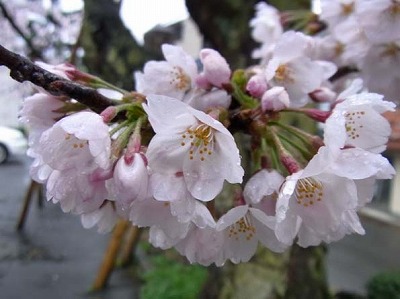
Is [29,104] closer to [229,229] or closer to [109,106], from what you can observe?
[109,106]

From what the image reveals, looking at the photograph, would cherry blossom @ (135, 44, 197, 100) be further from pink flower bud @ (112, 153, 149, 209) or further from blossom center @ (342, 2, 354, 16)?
blossom center @ (342, 2, 354, 16)

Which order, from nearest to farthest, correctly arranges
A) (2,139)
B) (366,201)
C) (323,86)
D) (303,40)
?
(366,201) → (303,40) → (323,86) → (2,139)

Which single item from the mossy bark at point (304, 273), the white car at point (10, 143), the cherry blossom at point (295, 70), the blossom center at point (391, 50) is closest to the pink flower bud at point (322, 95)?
the cherry blossom at point (295, 70)

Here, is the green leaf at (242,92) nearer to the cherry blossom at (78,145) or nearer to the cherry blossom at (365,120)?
the cherry blossom at (365,120)

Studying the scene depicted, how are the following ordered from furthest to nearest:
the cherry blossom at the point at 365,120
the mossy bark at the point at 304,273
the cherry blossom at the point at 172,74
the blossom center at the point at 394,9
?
the mossy bark at the point at 304,273, the blossom center at the point at 394,9, the cherry blossom at the point at 172,74, the cherry blossom at the point at 365,120

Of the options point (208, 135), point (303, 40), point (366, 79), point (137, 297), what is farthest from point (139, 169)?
point (137, 297)
